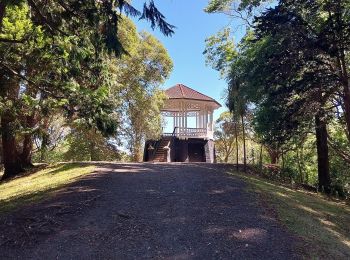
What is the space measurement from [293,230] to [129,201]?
379 cm

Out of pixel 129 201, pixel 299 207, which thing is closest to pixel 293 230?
pixel 299 207

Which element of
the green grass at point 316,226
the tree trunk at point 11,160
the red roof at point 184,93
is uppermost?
the red roof at point 184,93

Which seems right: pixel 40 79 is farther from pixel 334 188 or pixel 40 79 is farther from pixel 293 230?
pixel 334 188

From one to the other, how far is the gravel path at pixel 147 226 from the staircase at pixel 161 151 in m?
17.9

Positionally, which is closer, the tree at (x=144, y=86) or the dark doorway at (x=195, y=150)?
the tree at (x=144, y=86)

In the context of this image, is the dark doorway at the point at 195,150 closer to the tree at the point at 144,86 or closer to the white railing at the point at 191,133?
the white railing at the point at 191,133

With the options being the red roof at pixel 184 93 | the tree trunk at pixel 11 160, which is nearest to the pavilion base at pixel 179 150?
the red roof at pixel 184 93

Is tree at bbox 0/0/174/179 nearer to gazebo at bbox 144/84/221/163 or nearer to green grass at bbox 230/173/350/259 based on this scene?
green grass at bbox 230/173/350/259

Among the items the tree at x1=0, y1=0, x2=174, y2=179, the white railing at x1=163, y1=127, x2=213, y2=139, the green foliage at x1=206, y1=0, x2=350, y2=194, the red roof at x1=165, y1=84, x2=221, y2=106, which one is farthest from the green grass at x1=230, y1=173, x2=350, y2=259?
the red roof at x1=165, y1=84, x2=221, y2=106

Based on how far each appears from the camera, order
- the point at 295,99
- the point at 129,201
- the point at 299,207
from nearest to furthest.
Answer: the point at 129,201 → the point at 299,207 → the point at 295,99

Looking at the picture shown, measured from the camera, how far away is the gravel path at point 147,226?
6242 mm

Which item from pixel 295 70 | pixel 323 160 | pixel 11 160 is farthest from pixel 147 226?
pixel 11 160

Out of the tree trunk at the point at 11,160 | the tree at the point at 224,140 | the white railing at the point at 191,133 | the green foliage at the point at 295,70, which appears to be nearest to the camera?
the green foliage at the point at 295,70

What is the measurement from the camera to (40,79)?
1074 cm
